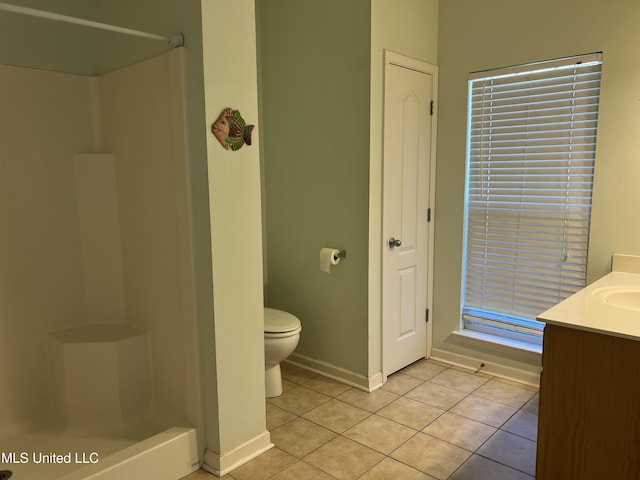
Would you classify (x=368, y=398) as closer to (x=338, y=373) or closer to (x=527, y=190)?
(x=338, y=373)

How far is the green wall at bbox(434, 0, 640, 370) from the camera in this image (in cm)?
256

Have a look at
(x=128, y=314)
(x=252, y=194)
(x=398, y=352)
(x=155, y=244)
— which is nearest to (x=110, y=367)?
(x=128, y=314)

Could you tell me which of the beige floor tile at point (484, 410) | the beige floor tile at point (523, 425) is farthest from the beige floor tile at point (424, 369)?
the beige floor tile at point (523, 425)

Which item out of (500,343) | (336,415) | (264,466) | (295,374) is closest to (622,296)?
(500,343)

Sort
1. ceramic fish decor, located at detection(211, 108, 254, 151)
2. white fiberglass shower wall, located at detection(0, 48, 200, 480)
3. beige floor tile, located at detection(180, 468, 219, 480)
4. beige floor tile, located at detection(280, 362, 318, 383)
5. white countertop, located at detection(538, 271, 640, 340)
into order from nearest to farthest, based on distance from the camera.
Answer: white countertop, located at detection(538, 271, 640, 340) → ceramic fish decor, located at detection(211, 108, 254, 151) → beige floor tile, located at detection(180, 468, 219, 480) → white fiberglass shower wall, located at detection(0, 48, 200, 480) → beige floor tile, located at detection(280, 362, 318, 383)

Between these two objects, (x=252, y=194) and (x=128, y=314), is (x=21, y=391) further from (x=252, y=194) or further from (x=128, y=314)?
(x=252, y=194)

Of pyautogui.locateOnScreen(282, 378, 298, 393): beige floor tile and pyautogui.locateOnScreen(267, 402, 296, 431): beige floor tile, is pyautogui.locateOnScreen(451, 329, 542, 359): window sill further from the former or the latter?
pyautogui.locateOnScreen(267, 402, 296, 431): beige floor tile

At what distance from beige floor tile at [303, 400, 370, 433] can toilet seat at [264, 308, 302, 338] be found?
47 centimetres

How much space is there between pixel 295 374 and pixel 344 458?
1049mm

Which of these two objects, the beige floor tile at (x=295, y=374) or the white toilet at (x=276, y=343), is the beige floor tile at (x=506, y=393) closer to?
the beige floor tile at (x=295, y=374)

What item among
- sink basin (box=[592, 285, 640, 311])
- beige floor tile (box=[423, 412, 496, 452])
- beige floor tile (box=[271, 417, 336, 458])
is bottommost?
beige floor tile (box=[271, 417, 336, 458])

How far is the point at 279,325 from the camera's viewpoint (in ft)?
9.39

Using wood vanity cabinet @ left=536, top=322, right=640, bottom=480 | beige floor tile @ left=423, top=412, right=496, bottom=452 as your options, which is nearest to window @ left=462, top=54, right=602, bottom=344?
beige floor tile @ left=423, top=412, right=496, bottom=452

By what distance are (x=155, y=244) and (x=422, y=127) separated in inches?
73.7
